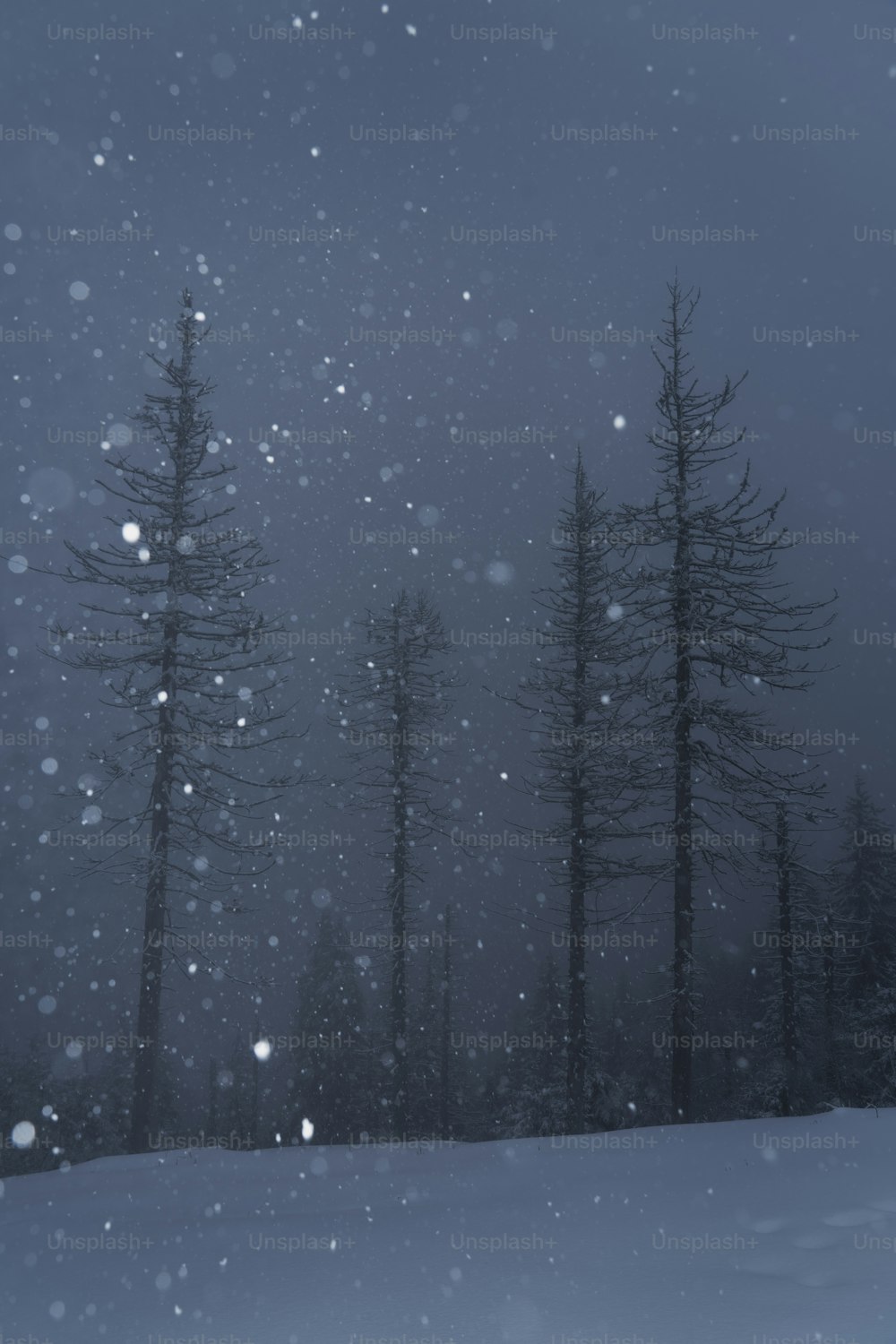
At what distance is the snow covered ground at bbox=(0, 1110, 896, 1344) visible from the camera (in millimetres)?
4086

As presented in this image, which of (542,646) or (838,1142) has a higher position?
(542,646)

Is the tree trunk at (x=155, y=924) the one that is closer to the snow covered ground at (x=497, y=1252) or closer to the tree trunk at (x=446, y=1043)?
the snow covered ground at (x=497, y=1252)

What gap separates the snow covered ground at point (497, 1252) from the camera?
409 centimetres

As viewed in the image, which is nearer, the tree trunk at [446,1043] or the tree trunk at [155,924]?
the tree trunk at [155,924]

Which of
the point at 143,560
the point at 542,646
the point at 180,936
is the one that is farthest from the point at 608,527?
the point at 180,936

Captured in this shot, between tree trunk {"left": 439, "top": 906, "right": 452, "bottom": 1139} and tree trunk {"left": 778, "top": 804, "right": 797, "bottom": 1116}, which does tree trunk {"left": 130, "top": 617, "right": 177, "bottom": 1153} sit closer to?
tree trunk {"left": 778, "top": 804, "right": 797, "bottom": 1116}

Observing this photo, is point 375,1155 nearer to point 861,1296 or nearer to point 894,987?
point 861,1296

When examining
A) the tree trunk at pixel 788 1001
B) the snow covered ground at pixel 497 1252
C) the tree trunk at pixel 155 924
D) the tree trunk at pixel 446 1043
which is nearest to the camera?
the snow covered ground at pixel 497 1252

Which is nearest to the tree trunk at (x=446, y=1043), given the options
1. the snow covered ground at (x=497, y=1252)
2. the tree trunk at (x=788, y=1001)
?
the tree trunk at (x=788, y=1001)

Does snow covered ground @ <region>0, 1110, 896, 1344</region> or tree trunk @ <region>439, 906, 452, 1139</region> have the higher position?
snow covered ground @ <region>0, 1110, 896, 1344</region>

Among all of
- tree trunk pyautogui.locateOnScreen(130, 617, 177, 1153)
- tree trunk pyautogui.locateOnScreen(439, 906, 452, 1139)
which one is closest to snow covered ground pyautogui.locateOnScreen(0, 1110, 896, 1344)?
tree trunk pyautogui.locateOnScreen(130, 617, 177, 1153)

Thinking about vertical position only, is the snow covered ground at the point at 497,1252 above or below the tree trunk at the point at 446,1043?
above

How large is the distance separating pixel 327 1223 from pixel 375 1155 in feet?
14.9

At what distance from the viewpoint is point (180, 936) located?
15.1 meters
